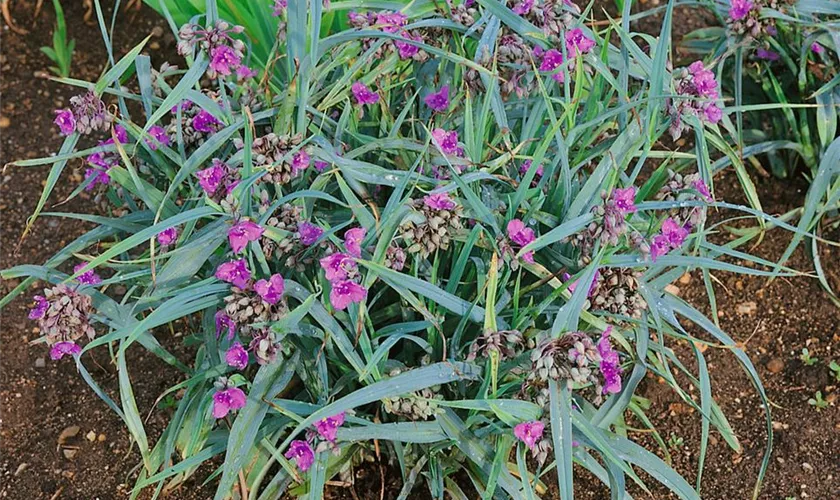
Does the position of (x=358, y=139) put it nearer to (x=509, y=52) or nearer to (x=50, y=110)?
(x=509, y=52)

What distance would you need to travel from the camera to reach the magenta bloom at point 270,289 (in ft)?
4.18

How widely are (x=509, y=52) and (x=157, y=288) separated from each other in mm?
671

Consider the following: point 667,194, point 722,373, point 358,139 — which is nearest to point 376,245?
point 358,139

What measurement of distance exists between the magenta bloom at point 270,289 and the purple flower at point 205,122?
1.28ft

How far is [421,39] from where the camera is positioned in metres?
1.50

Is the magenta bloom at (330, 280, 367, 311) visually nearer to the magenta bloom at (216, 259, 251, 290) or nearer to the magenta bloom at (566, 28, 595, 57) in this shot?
the magenta bloom at (216, 259, 251, 290)

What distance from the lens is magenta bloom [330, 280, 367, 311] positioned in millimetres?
1245

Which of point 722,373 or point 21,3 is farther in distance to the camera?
point 21,3

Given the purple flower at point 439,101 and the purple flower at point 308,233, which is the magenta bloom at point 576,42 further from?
the purple flower at point 308,233

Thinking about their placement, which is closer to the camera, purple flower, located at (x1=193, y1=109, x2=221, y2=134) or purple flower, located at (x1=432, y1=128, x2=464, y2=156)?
purple flower, located at (x1=432, y1=128, x2=464, y2=156)

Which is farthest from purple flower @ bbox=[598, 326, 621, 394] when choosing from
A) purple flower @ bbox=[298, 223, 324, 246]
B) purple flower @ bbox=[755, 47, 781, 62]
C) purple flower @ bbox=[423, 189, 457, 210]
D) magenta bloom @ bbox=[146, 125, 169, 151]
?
purple flower @ bbox=[755, 47, 781, 62]

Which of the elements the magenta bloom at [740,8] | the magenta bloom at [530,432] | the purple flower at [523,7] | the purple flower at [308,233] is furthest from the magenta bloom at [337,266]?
the magenta bloom at [740,8]

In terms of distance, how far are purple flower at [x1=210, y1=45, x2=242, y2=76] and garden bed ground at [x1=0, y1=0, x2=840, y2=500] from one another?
2.63 ft

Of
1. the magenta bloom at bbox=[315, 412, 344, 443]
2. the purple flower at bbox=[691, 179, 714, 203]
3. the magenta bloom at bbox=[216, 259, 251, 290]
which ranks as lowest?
the magenta bloom at bbox=[315, 412, 344, 443]
